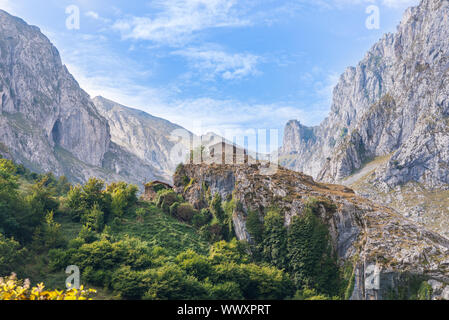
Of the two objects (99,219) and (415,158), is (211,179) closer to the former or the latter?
(99,219)

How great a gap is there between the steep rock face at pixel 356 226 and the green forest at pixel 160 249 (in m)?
1.69

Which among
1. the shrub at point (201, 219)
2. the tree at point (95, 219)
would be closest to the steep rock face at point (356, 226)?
the shrub at point (201, 219)

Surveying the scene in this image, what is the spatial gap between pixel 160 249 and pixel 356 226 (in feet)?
87.7

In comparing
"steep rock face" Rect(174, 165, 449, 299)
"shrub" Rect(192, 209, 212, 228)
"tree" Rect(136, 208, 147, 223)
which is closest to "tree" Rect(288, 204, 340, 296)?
"steep rock face" Rect(174, 165, 449, 299)

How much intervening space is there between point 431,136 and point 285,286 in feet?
557

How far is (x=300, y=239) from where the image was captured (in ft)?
141

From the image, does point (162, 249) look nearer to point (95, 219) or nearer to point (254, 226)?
point (95, 219)

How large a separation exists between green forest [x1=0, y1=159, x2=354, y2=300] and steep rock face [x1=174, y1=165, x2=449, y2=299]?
1.69 m

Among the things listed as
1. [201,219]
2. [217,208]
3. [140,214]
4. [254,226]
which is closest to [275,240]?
[254,226]

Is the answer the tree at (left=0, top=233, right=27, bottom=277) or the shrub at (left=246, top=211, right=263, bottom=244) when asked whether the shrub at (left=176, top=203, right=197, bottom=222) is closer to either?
the shrub at (left=246, top=211, right=263, bottom=244)

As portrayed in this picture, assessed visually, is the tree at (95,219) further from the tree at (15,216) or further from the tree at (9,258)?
the tree at (9,258)

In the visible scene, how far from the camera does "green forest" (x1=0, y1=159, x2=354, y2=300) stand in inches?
1345

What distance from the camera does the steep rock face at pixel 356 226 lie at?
35.5 meters
